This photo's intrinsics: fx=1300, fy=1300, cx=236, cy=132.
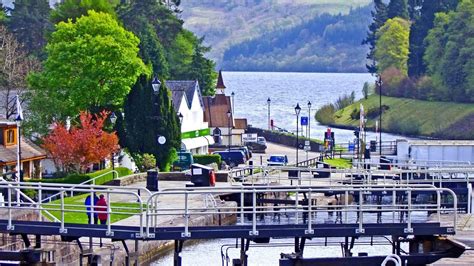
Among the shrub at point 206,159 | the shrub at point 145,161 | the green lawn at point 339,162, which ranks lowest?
the green lawn at point 339,162

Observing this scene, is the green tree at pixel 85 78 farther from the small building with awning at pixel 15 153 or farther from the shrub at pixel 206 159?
the shrub at pixel 206 159

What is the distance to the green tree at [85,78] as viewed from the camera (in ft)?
292

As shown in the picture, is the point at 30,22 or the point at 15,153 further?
the point at 30,22

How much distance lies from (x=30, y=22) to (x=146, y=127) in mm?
89525

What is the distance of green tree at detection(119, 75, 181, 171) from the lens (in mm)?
82562

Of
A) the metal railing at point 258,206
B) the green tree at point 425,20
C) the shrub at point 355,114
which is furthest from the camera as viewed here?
the green tree at point 425,20

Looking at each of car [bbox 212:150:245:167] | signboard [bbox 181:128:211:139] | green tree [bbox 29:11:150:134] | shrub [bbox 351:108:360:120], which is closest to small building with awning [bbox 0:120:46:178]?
green tree [bbox 29:11:150:134]

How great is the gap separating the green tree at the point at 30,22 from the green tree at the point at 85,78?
232 ft

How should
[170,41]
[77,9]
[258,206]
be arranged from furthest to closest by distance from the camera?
[170,41] → [77,9] → [258,206]

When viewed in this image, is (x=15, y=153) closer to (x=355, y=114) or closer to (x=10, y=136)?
(x=10, y=136)

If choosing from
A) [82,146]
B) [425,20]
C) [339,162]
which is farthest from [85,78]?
[425,20]

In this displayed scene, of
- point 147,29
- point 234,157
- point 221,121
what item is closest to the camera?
point 234,157

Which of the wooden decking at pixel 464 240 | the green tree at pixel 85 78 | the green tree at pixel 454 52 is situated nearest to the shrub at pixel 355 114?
the green tree at pixel 454 52

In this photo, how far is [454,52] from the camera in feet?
583
